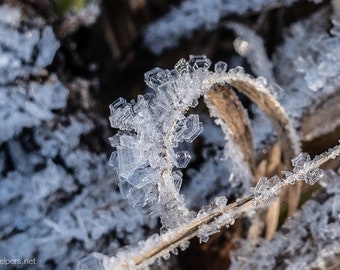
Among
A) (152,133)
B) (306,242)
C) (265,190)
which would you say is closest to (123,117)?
(152,133)

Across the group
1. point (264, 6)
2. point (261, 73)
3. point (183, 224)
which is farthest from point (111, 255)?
point (264, 6)

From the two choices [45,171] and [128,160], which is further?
[45,171]

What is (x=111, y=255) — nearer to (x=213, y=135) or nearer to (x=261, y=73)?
(x=213, y=135)

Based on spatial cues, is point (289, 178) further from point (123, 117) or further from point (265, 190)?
point (123, 117)

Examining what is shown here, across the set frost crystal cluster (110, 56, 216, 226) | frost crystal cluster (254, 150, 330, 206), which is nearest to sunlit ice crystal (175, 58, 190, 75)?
frost crystal cluster (110, 56, 216, 226)

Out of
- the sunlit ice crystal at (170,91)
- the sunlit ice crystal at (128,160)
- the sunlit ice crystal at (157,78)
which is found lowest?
the sunlit ice crystal at (128,160)

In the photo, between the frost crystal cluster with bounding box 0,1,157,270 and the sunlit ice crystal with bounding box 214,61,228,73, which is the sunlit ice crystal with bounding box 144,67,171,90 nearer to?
the sunlit ice crystal with bounding box 214,61,228,73

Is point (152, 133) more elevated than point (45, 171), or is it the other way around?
point (45, 171)

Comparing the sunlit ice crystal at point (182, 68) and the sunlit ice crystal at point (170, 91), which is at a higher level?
the sunlit ice crystal at point (182, 68)

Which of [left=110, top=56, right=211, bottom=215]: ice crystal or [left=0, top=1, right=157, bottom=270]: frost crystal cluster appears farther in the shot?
[left=0, top=1, right=157, bottom=270]: frost crystal cluster

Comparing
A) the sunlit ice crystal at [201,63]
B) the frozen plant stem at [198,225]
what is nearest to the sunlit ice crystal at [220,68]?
the sunlit ice crystal at [201,63]

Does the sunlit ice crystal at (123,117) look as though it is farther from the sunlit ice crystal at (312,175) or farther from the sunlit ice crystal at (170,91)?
the sunlit ice crystal at (312,175)
